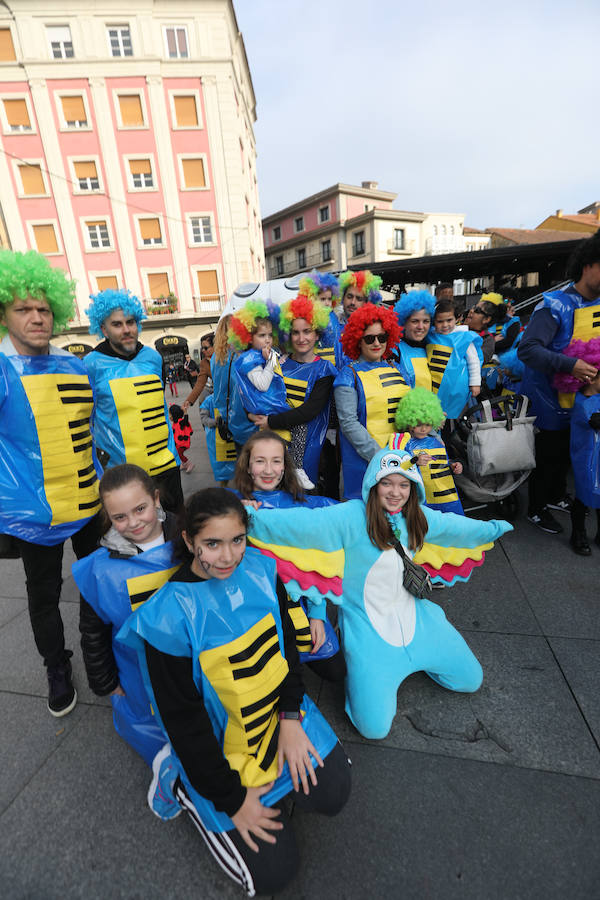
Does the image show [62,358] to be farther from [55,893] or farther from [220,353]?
[55,893]

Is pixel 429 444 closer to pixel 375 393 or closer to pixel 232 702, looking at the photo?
pixel 375 393

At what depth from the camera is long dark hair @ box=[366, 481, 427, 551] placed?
6.13ft

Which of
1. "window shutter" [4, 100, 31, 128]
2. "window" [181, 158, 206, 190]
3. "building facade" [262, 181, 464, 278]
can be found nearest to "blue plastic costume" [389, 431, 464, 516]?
"window" [181, 158, 206, 190]

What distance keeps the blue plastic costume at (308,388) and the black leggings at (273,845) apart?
1.87 m

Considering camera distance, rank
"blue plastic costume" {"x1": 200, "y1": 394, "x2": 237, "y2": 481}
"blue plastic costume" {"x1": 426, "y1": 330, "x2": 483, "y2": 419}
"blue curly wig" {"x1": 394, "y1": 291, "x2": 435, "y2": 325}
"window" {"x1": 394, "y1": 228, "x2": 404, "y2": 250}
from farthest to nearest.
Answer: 1. "window" {"x1": 394, "y1": 228, "x2": 404, "y2": 250}
2. "blue plastic costume" {"x1": 200, "y1": 394, "x2": 237, "y2": 481}
3. "blue plastic costume" {"x1": 426, "y1": 330, "x2": 483, "y2": 419}
4. "blue curly wig" {"x1": 394, "y1": 291, "x2": 435, "y2": 325}

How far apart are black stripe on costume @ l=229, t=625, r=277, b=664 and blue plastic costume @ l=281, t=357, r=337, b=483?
1.62 m

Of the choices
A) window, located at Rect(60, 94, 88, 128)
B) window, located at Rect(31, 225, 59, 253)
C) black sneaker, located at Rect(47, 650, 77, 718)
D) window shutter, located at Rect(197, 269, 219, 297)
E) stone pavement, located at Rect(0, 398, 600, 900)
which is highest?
window, located at Rect(60, 94, 88, 128)

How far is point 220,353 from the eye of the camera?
3035 mm

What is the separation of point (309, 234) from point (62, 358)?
1402 inches

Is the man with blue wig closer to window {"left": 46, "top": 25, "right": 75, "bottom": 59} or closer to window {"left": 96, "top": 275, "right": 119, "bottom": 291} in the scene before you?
window {"left": 96, "top": 275, "right": 119, "bottom": 291}

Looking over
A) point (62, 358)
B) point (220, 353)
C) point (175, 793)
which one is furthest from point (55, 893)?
point (220, 353)

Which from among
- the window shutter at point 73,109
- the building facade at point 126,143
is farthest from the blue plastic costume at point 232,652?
the window shutter at point 73,109

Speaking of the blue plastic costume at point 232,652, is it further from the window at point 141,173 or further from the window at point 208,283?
the window at point 141,173

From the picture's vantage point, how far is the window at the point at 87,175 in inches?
792
